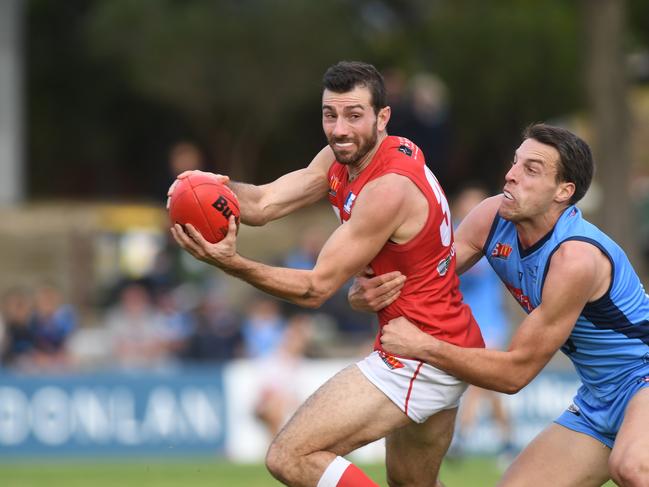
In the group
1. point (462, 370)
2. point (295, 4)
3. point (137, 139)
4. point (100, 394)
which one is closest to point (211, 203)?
point (462, 370)

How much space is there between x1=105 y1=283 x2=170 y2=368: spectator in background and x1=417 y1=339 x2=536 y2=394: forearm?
27.7 feet

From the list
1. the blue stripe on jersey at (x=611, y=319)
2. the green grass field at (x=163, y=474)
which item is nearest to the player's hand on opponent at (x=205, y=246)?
the blue stripe on jersey at (x=611, y=319)

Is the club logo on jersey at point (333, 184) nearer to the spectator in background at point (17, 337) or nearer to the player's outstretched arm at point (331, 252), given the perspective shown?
the player's outstretched arm at point (331, 252)

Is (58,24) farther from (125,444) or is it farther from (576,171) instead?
(576,171)

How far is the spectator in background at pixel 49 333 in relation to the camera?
14.3 m

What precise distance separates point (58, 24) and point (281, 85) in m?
5.74

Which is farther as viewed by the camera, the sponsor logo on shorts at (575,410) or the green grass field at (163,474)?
the green grass field at (163,474)

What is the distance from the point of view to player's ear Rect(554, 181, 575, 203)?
21.1ft

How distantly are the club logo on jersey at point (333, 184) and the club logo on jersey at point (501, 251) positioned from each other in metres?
0.84

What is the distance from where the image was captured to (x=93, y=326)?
55.5 feet

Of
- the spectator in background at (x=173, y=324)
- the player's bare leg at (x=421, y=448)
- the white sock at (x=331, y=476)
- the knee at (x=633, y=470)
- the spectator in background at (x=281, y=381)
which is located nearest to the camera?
the knee at (x=633, y=470)

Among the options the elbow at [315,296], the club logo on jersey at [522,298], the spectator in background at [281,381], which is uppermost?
Answer: the elbow at [315,296]

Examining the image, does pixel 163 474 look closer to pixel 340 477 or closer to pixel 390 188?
pixel 340 477

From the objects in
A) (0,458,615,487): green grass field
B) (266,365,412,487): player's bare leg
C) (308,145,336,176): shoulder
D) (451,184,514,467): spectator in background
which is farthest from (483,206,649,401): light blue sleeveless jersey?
(451,184,514,467): spectator in background
